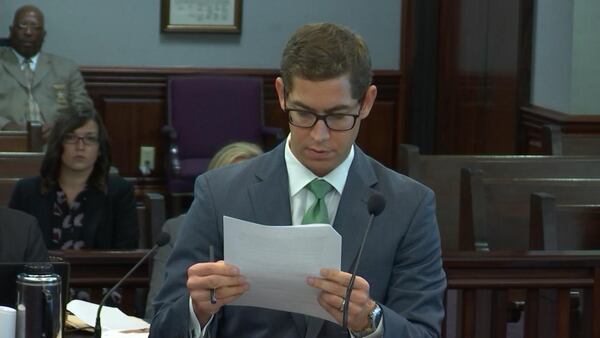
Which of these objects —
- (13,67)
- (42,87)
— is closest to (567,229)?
(42,87)

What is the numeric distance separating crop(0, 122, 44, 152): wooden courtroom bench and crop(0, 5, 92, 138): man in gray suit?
210 cm

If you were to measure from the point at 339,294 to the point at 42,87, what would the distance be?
6.36 m

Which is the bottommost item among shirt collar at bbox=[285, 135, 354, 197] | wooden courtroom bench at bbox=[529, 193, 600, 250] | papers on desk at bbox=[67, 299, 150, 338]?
papers on desk at bbox=[67, 299, 150, 338]

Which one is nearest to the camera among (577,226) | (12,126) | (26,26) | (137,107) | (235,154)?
(235,154)

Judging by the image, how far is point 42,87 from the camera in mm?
8234

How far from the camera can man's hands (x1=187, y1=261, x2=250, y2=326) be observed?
219cm

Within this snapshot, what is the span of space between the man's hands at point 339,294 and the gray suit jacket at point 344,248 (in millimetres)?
157

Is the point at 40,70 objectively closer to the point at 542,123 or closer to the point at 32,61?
the point at 32,61

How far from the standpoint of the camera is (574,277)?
12.6 ft

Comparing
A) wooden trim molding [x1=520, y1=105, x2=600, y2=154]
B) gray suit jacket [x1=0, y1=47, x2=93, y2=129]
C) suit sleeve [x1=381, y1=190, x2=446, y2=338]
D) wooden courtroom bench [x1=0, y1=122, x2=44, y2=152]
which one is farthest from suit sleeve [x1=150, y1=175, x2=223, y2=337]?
gray suit jacket [x1=0, y1=47, x2=93, y2=129]

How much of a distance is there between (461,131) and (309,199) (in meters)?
6.49

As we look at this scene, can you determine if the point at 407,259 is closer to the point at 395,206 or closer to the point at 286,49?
the point at 395,206

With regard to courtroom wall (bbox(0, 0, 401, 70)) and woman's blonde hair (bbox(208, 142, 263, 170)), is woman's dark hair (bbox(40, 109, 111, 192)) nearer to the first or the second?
woman's blonde hair (bbox(208, 142, 263, 170))

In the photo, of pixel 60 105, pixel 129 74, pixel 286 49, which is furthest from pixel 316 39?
pixel 129 74
